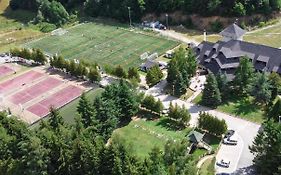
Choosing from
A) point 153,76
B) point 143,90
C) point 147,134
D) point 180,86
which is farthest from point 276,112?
point 143,90

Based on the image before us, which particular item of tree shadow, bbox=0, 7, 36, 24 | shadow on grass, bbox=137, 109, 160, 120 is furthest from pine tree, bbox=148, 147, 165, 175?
tree shadow, bbox=0, 7, 36, 24

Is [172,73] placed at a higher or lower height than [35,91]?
higher

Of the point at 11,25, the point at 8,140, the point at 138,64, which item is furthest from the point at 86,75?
the point at 11,25

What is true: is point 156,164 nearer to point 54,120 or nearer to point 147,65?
Answer: point 54,120

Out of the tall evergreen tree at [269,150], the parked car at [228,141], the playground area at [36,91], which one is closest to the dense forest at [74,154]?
the tall evergreen tree at [269,150]

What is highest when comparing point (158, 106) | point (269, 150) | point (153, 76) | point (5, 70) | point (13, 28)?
point (269, 150)

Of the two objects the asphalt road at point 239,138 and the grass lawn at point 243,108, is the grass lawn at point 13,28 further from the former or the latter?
the grass lawn at point 243,108

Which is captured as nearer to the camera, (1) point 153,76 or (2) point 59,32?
(1) point 153,76
